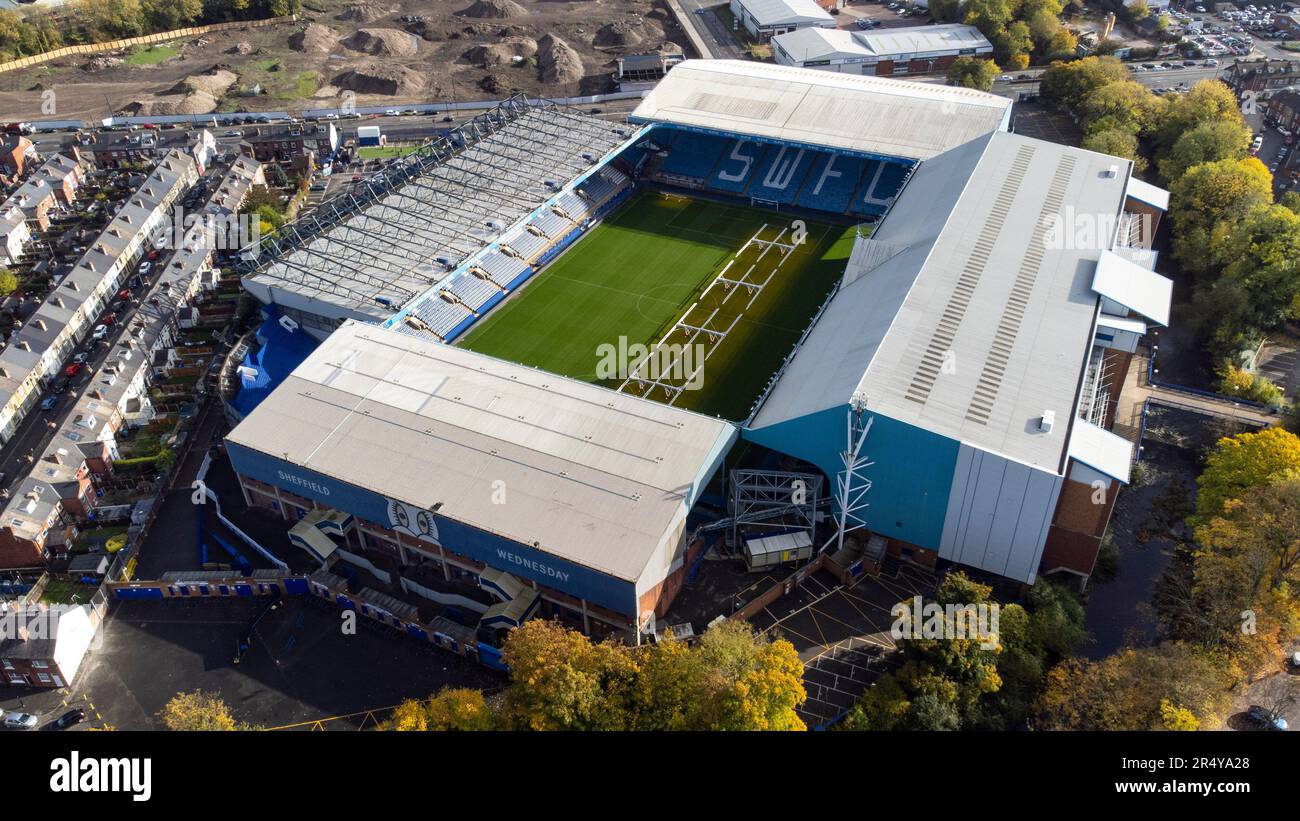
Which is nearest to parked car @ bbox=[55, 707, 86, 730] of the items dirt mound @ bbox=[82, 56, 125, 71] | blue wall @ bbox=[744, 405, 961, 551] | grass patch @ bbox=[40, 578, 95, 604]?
grass patch @ bbox=[40, 578, 95, 604]

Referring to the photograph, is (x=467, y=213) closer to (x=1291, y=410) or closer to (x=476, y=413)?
(x=476, y=413)

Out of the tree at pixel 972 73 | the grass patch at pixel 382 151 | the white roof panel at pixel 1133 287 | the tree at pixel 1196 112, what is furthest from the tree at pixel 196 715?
the tree at pixel 972 73

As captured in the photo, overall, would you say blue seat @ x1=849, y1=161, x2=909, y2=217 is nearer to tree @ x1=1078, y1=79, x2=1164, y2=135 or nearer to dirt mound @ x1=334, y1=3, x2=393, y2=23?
tree @ x1=1078, y1=79, x2=1164, y2=135

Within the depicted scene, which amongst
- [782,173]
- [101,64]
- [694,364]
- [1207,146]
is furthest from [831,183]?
[101,64]

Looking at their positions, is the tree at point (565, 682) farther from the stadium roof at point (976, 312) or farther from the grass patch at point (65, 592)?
the grass patch at point (65, 592)

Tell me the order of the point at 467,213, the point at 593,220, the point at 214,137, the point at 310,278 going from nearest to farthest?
the point at 310,278 → the point at 467,213 → the point at 593,220 → the point at 214,137

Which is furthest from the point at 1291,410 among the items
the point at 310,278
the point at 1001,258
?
the point at 310,278
